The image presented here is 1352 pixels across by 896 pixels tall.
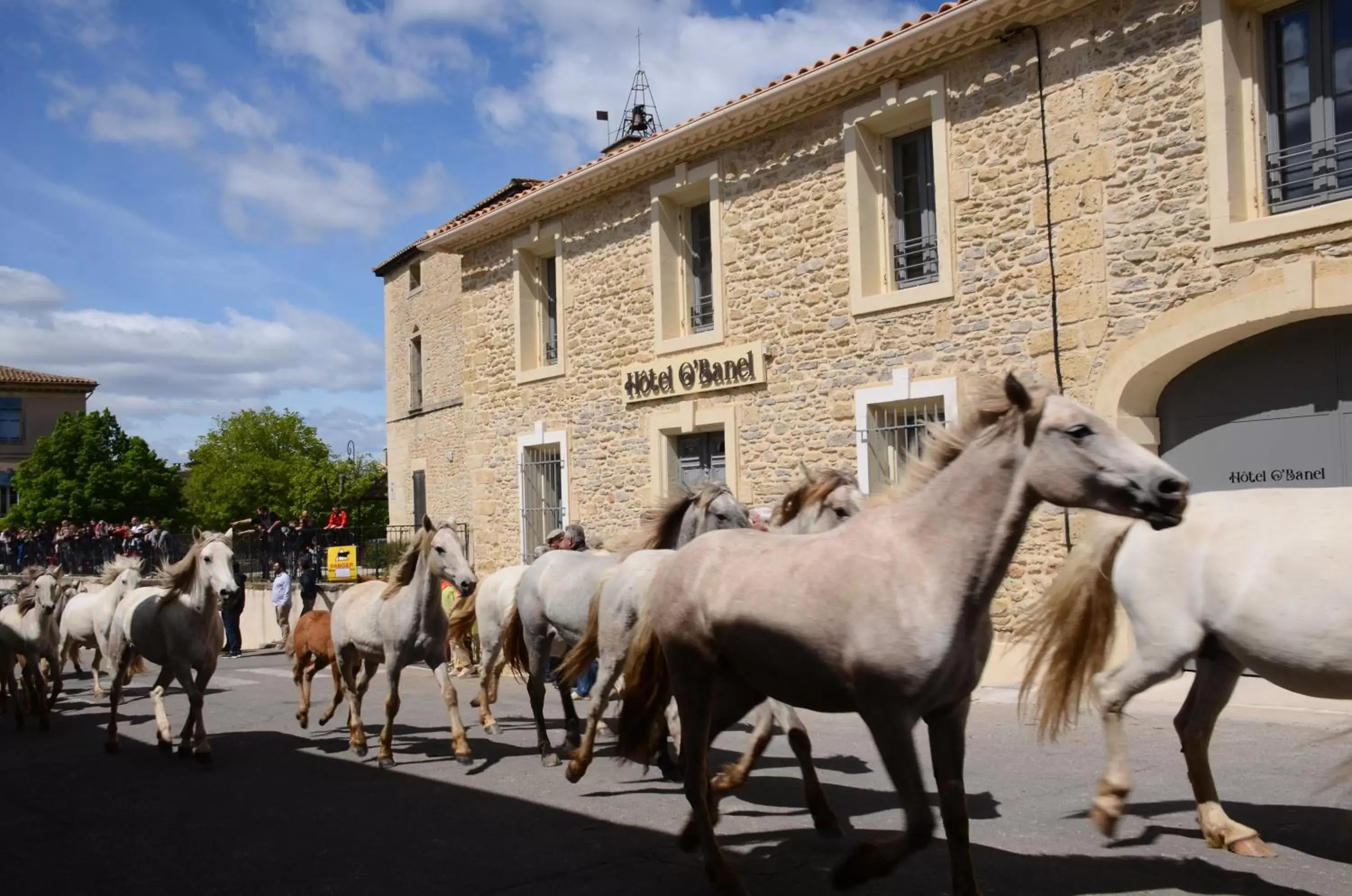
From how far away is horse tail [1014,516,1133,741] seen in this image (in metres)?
5.84

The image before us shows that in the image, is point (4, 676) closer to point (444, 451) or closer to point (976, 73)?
point (976, 73)

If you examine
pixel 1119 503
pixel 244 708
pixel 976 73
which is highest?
pixel 976 73

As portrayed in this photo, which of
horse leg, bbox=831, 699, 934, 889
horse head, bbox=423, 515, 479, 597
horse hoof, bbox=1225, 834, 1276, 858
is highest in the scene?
horse head, bbox=423, 515, 479, 597

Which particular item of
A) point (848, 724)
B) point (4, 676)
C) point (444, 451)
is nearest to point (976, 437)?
point (848, 724)

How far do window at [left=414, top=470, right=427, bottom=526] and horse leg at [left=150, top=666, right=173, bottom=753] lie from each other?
795 inches

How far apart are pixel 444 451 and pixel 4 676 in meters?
17.2

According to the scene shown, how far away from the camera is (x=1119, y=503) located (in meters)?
4.12

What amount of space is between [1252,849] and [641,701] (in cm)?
285

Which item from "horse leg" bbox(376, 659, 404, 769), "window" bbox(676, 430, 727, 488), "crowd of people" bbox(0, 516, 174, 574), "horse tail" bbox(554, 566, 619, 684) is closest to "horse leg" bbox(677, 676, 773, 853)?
"horse tail" bbox(554, 566, 619, 684)

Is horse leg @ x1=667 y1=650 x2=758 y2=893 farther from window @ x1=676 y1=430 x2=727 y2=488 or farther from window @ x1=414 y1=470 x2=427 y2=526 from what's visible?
window @ x1=414 y1=470 x2=427 y2=526

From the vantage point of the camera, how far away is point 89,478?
51.0 meters

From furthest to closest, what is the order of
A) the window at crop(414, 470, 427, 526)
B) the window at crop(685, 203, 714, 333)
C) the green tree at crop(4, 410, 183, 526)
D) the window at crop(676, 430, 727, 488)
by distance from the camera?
the green tree at crop(4, 410, 183, 526) → the window at crop(414, 470, 427, 526) → the window at crop(685, 203, 714, 333) → the window at crop(676, 430, 727, 488)

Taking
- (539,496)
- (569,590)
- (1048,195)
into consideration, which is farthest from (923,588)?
(539,496)

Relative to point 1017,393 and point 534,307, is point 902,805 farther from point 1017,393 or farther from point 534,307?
point 534,307
